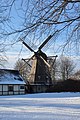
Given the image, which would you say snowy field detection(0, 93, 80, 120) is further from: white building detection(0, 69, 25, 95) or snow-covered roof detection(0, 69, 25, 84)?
snow-covered roof detection(0, 69, 25, 84)

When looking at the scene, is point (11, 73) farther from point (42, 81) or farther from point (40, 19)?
point (40, 19)

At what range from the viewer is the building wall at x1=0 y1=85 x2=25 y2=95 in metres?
51.2

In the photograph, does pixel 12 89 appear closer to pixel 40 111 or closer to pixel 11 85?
pixel 11 85

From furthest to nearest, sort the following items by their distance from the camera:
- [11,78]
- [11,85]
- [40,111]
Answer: [11,78], [11,85], [40,111]

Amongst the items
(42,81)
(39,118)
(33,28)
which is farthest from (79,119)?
(42,81)

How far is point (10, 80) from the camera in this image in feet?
173

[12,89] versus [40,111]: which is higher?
[40,111]

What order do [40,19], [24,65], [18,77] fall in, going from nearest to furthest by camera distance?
[40,19] < [18,77] < [24,65]

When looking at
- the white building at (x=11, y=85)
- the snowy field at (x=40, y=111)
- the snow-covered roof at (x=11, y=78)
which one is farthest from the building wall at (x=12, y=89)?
the snowy field at (x=40, y=111)

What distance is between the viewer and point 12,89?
171 feet

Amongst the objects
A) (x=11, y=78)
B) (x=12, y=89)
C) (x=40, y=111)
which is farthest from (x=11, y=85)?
(x=40, y=111)

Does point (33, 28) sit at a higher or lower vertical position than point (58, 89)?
higher

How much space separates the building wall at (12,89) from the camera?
51219 mm

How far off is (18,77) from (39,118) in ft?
136
